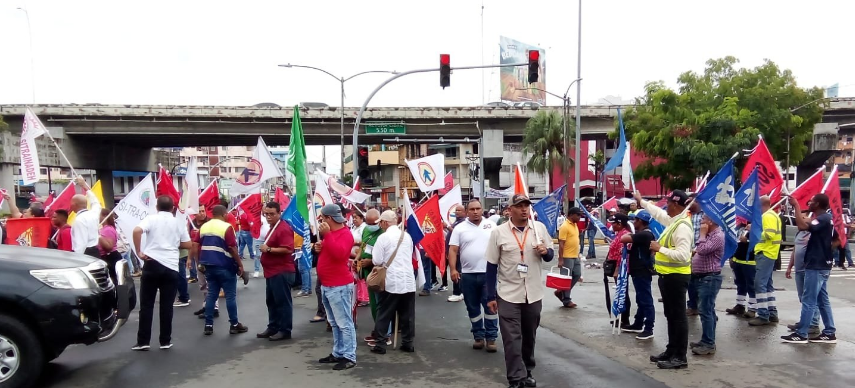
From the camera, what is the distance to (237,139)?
41.5m

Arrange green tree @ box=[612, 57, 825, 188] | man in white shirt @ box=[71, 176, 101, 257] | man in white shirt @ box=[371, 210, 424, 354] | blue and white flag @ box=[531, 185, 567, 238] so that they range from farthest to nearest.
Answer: green tree @ box=[612, 57, 825, 188] → blue and white flag @ box=[531, 185, 567, 238] → man in white shirt @ box=[71, 176, 101, 257] → man in white shirt @ box=[371, 210, 424, 354]

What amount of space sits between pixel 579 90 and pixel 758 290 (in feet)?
67.0

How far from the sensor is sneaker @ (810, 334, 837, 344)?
300 inches

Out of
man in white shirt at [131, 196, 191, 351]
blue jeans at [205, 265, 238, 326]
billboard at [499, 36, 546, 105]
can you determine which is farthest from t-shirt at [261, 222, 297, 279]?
billboard at [499, 36, 546, 105]

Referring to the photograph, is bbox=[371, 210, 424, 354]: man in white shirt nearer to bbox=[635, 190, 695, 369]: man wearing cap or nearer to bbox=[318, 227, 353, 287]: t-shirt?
bbox=[318, 227, 353, 287]: t-shirt

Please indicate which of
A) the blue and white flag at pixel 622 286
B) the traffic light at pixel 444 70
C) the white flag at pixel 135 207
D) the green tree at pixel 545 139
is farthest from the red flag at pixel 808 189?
the green tree at pixel 545 139

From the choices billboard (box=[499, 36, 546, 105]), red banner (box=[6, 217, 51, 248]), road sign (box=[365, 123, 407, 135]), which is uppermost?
billboard (box=[499, 36, 546, 105])

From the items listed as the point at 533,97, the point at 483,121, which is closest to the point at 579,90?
the point at 483,121

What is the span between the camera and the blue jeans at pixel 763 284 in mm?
8695

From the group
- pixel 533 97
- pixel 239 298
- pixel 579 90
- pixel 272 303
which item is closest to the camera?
pixel 272 303

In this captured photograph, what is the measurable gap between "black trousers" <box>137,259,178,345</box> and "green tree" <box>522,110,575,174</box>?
106ft

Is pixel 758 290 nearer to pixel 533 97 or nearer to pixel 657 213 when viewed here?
pixel 657 213

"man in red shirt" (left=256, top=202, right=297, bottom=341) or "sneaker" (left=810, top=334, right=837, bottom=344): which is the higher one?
"man in red shirt" (left=256, top=202, right=297, bottom=341)

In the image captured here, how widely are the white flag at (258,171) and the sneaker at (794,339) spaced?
6.70 metres
